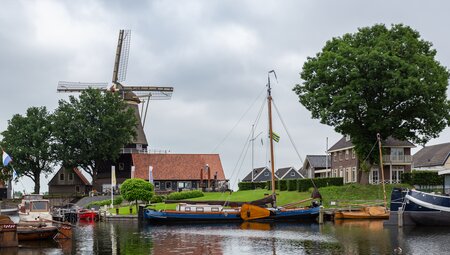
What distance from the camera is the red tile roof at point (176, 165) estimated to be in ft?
380

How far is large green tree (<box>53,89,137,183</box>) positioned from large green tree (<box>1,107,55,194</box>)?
2.19m

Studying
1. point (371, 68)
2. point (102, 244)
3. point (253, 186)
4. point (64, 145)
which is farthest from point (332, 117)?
point (64, 145)

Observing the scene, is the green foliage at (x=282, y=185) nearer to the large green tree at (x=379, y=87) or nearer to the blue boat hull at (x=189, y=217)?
the large green tree at (x=379, y=87)

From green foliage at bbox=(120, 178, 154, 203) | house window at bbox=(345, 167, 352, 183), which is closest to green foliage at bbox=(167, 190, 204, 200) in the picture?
green foliage at bbox=(120, 178, 154, 203)

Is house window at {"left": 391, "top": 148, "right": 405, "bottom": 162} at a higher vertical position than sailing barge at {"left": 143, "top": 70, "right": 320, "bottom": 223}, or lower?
higher

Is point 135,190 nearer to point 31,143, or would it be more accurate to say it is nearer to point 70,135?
point 70,135

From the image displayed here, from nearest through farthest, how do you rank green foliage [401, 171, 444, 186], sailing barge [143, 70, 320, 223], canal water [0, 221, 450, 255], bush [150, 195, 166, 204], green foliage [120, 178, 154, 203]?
canal water [0, 221, 450, 255]
sailing barge [143, 70, 320, 223]
green foliage [120, 178, 154, 203]
green foliage [401, 171, 444, 186]
bush [150, 195, 166, 204]

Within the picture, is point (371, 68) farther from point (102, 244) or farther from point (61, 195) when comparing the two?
point (61, 195)

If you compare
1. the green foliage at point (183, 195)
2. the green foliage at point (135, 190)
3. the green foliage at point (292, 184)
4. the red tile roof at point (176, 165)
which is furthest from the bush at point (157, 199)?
the red tile roof at point (176, 165)

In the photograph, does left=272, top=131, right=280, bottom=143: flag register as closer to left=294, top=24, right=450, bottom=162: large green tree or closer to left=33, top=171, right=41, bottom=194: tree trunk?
left=294, top=24, right=450, bottom=162: large green tree

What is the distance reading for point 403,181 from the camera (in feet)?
283

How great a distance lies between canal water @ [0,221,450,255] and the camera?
1586 inches

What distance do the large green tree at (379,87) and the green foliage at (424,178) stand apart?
6.49m

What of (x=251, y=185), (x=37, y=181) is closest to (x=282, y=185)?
(x=251, y=185)
